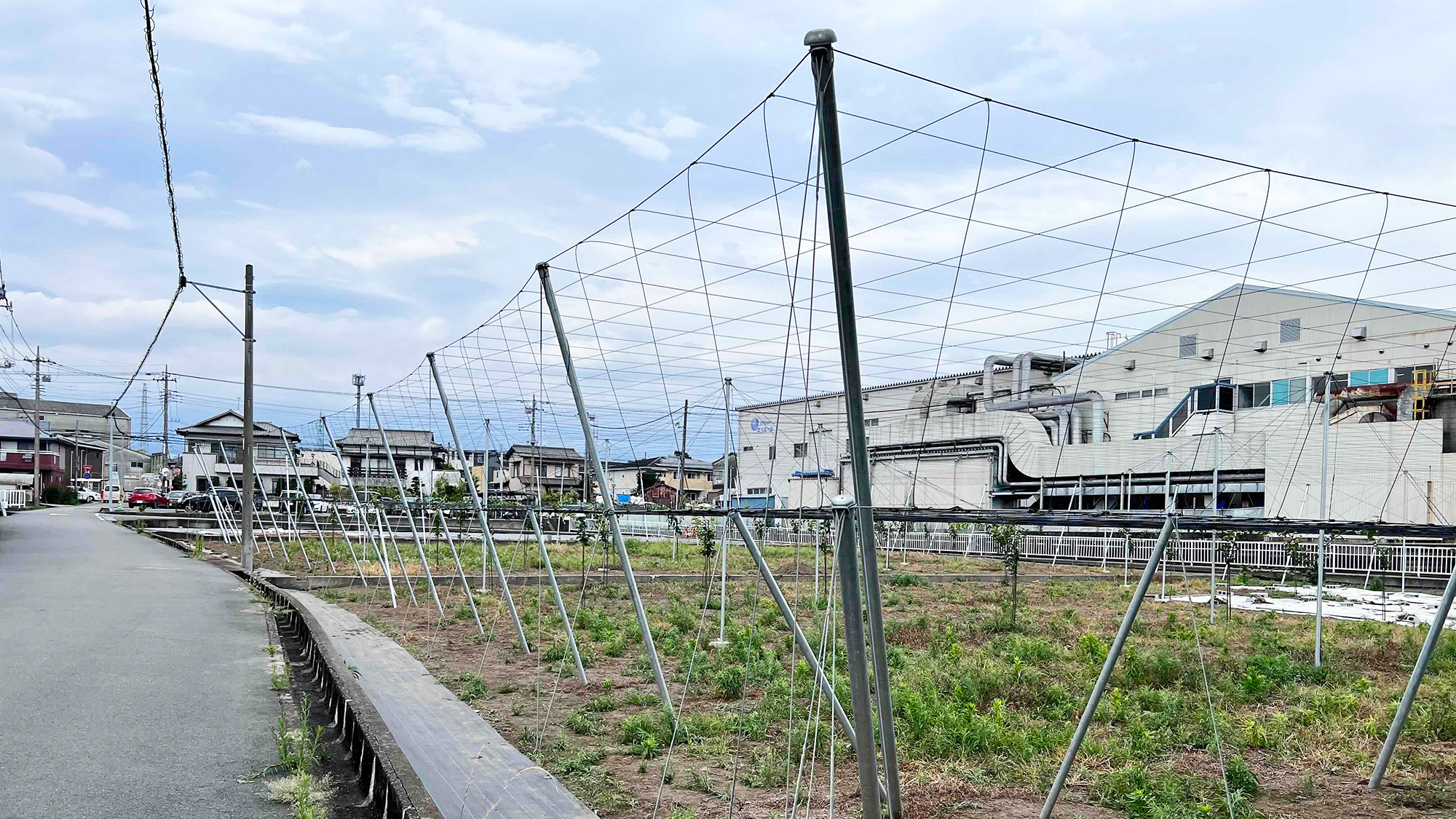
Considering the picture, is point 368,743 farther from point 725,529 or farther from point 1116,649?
point 1116,649

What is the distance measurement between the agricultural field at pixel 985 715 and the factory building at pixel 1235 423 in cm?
228

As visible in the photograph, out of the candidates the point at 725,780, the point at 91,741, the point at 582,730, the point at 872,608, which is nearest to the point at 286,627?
the point at 91,741

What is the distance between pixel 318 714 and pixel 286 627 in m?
6.37

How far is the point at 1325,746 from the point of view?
7449mm

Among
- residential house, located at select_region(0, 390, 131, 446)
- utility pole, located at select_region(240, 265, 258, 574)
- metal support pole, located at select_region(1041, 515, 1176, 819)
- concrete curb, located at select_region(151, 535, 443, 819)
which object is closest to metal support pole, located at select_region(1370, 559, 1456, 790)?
metal support pole, located at select_region(1041, 515, 1176, 819)

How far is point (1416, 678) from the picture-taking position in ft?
19.4

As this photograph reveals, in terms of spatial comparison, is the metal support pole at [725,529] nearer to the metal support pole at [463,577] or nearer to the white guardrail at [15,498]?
the metal support pole at [463,577]

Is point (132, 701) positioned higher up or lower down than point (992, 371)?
lower down

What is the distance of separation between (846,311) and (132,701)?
7857 mm

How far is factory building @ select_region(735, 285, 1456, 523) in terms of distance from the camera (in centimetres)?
1708

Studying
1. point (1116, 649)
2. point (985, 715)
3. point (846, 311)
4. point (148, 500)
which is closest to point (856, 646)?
point (1116, 649)

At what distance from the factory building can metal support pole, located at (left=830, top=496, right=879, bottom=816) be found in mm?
7046

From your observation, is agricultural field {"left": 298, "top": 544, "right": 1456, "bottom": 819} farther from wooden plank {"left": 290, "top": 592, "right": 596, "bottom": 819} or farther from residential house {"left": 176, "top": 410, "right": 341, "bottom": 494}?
residential house {"left": 176, "top": 410, "right": 341, "bottom": 494}

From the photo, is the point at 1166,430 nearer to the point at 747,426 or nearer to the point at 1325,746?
the point at 747,426
